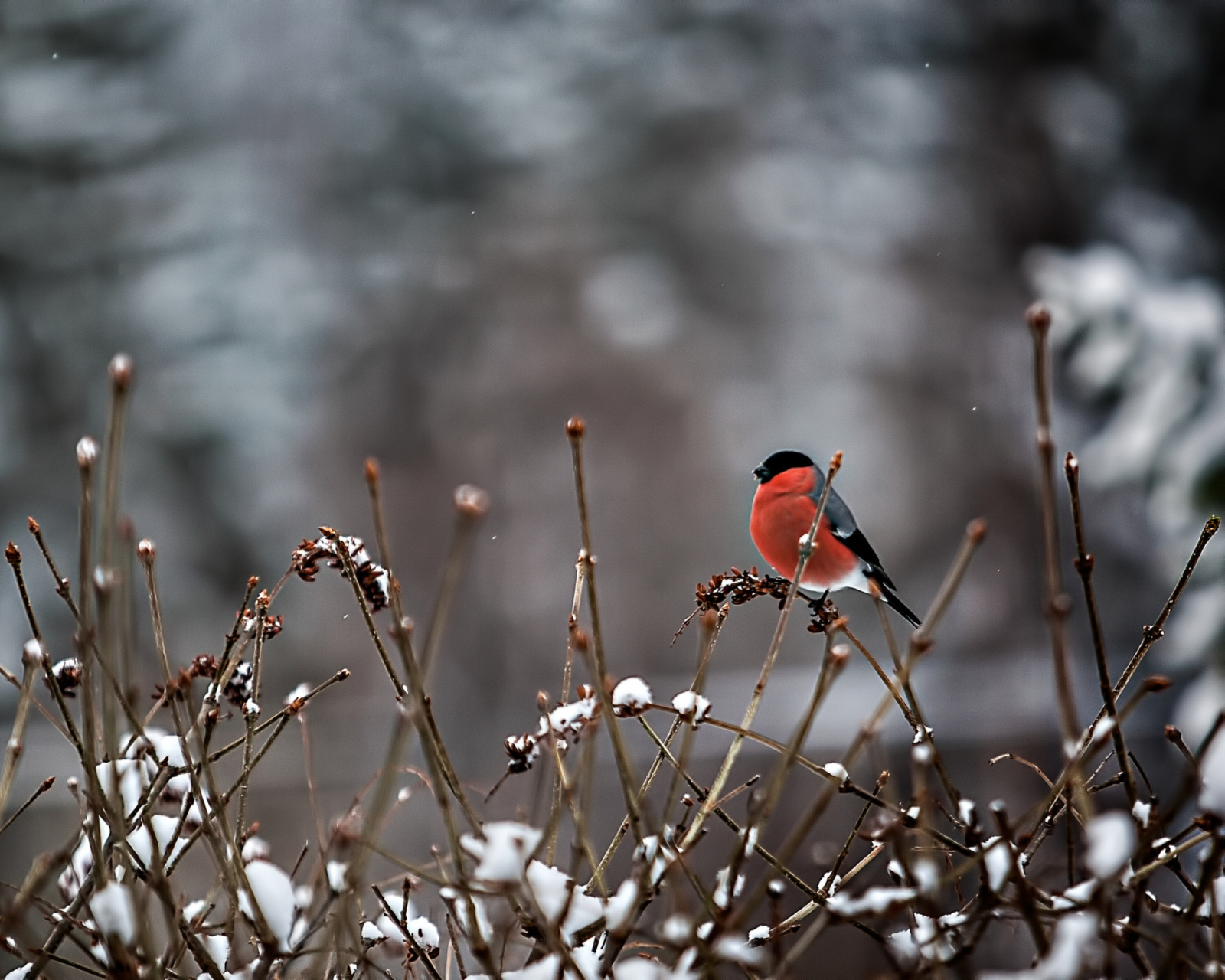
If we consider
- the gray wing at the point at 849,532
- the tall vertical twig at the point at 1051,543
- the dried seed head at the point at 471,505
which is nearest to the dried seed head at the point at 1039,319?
the tall vertical twig at the point at 1051,543

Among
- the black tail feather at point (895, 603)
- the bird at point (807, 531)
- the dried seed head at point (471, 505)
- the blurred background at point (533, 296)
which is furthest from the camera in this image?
the blurred background at point (533, 296)

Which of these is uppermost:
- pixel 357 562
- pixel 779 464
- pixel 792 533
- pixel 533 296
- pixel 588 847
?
pixel 533 296

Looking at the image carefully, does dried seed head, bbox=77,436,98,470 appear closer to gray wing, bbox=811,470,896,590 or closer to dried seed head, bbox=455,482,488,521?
dried seed head, bbox=455,482,488,521

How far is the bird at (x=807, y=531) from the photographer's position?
98 centimetres

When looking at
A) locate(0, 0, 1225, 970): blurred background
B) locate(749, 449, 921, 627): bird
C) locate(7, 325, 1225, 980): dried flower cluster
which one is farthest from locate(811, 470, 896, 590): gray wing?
locate(0, 0, 1225, 970): blurred background

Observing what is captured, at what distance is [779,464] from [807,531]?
13cm

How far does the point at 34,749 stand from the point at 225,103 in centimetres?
254

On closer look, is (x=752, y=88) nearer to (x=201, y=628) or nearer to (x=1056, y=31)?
(x=1056, y=31)

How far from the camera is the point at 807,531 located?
1.04 m

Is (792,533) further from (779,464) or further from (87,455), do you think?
(87,455)

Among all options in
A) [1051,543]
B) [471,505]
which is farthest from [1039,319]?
[471,505]

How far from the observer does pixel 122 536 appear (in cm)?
40

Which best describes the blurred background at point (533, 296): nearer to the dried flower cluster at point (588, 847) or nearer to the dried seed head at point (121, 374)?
the dried flower cluster at point (588, 847)

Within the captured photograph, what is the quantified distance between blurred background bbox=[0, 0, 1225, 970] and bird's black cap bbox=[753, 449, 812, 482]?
235cm
